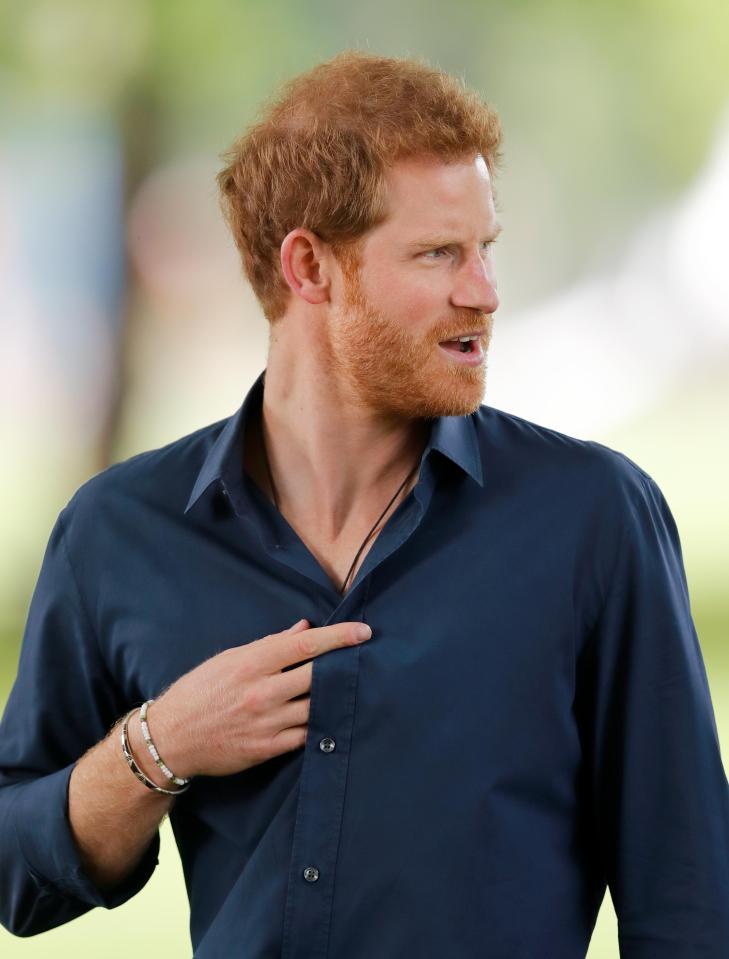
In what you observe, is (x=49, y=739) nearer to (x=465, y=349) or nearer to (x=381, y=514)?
(x=381, y=514)

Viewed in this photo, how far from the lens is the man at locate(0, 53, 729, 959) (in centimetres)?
152

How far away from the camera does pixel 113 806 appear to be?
1632mm

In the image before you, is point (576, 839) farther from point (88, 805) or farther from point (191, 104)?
point (191, 104)

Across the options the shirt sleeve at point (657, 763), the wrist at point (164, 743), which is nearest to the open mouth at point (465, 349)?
the shirt sleeve at point (657, 763)

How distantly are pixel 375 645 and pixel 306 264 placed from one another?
0.46 meters

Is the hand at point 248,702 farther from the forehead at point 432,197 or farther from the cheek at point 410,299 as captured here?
the forehead at point 432,197

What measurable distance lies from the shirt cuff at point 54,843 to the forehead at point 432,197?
0.73m

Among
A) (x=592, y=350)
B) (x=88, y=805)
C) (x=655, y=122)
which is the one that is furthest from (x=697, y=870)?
(x=655, y=122)

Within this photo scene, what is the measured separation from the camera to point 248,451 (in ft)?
5.87

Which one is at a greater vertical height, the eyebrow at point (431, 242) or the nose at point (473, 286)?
the eyebrow at point (431, 242)

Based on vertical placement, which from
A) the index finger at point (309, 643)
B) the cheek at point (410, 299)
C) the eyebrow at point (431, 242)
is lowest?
the index finger at point (309, 643)

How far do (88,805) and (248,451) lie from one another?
1.50 feet

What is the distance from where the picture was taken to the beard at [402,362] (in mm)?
1597

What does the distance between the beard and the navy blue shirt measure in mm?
56
